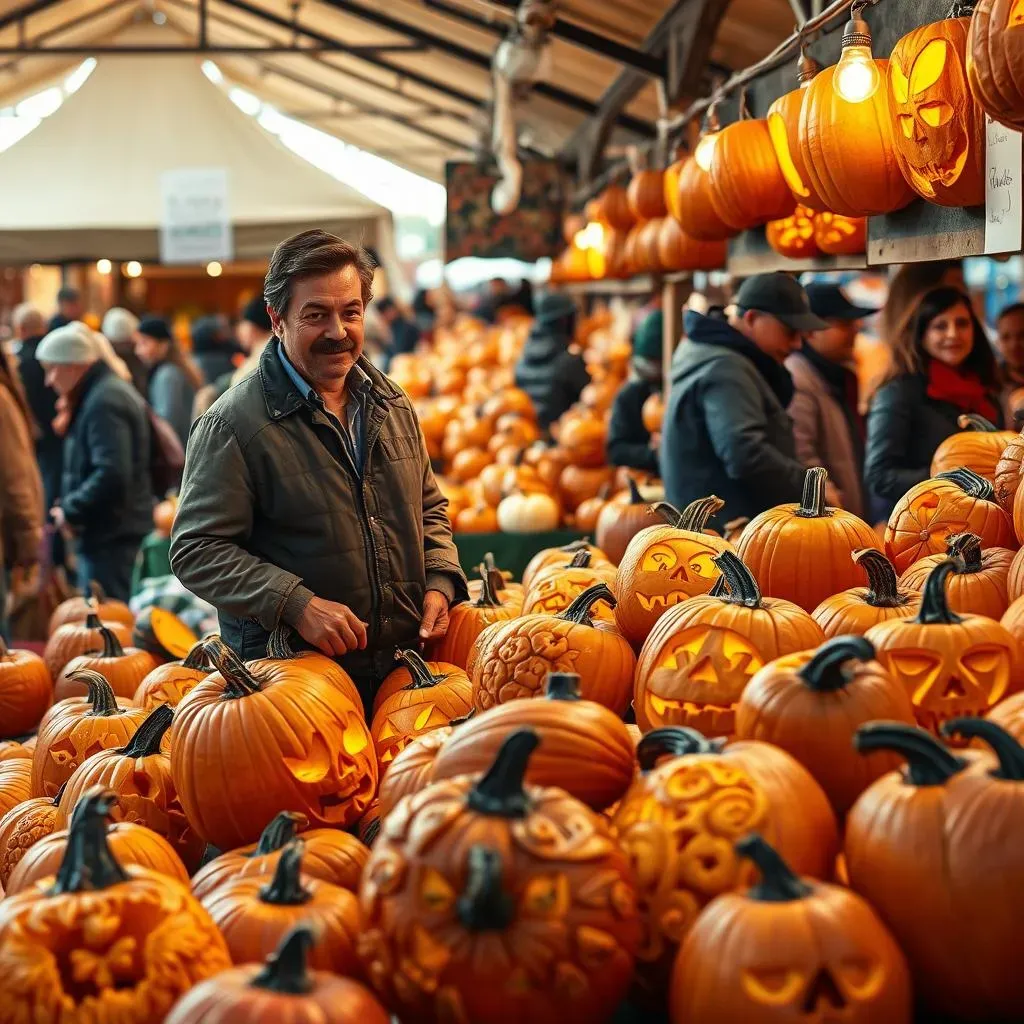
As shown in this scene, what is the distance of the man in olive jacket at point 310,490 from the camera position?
324cm

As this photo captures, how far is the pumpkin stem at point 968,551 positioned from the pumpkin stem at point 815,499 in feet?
1.62

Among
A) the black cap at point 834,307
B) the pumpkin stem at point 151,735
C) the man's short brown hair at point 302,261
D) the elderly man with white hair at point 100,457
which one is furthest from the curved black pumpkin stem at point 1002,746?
the elderly man with white hair at point 100,457

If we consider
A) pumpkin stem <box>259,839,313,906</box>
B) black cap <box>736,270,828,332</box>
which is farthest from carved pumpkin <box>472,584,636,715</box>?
black cap <box>736,270,828,332</box>

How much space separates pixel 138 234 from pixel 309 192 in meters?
1.35

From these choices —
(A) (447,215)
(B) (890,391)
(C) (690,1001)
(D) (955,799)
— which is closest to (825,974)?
(C) (690,1001)

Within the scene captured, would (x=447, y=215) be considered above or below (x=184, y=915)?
above

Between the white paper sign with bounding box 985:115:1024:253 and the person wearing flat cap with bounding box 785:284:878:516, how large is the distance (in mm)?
2806

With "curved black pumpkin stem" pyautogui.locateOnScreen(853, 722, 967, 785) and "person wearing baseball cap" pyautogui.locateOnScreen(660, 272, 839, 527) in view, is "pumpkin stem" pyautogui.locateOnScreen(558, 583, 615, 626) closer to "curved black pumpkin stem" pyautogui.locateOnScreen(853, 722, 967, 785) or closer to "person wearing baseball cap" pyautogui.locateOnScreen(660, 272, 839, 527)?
"curved black pumpkin stem" pyautogui.locateOnScreen(853, 722, 967, 785)

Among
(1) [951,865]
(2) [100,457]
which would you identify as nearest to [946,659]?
(1) [951,865]

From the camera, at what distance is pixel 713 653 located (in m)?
2.53

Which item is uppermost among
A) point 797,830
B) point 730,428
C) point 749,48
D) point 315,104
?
point 315,104

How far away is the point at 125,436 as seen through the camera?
24.5ft

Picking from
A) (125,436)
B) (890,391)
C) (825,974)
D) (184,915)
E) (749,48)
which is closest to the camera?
(825,974)

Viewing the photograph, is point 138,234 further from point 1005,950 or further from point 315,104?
point 315,104
